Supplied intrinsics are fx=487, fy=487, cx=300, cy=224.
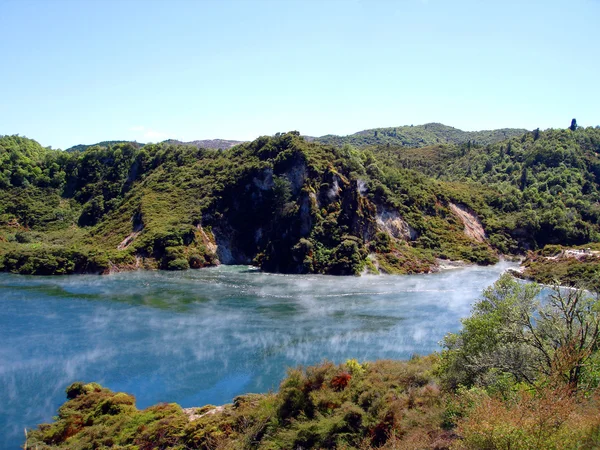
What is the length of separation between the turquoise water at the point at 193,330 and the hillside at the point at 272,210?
11628 mm

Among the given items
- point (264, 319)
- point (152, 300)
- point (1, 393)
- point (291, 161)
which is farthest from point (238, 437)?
point (291, 161)

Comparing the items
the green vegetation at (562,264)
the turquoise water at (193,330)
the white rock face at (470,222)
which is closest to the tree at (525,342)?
the turquoise water at (193,330)

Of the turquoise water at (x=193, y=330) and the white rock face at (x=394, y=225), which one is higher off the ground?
the white rock face at (x=394, y=225)

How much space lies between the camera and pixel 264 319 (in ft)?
186

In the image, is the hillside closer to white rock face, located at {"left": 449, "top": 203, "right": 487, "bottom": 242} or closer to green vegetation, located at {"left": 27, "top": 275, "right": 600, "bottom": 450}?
white rock face, located at {"left": 449, "top": 203, "right": 487, "bottom": 242}

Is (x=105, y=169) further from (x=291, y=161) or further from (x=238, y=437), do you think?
(x=238, y=437)

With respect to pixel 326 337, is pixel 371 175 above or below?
above

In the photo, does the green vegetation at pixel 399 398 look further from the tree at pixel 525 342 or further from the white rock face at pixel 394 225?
the white rock face at pixel 394 225

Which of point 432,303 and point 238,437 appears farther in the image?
point 432,303

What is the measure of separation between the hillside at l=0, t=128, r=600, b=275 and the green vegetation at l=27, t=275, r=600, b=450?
194 feet

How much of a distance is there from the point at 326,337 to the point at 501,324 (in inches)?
1015

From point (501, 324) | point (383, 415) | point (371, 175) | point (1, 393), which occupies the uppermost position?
point (371, 175)

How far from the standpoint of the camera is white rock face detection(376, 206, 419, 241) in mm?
102250

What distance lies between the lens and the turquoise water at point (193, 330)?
3797 cm
